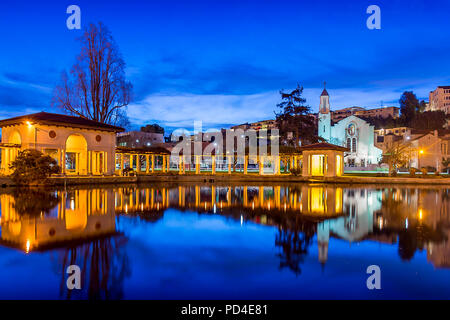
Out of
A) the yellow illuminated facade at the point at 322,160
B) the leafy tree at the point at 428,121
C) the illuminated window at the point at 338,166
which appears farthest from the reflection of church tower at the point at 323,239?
the leafy tree at the point at 428,121

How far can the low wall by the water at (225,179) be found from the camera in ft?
72.2

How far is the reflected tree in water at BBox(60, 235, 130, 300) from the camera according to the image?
432 centimetres

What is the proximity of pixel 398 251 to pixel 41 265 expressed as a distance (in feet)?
22.2

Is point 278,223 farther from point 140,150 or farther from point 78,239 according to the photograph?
point 140,150

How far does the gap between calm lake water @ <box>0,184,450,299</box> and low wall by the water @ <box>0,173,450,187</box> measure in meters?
11.5

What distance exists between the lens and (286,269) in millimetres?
5332

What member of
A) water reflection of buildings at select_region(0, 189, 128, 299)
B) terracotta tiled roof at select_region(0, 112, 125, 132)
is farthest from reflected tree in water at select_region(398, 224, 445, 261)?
terracotta tiled roof at select_region(0, 112, 125, 132)

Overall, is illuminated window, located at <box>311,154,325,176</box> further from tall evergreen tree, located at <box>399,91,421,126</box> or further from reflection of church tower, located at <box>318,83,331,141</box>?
tall evergreen tree, located at <box>399,91,421,126</box>

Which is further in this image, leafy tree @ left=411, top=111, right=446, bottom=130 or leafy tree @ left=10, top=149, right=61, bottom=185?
leafy tree @ left=411, top=111, right=446, bottom=130

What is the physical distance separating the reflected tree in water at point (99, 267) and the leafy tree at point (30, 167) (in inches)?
621

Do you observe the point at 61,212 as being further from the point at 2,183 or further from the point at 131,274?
the point at 2,183

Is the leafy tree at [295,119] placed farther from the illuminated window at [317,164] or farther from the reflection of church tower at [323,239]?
the reflection of church tower at [323,239]

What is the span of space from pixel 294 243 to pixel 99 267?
401 cm

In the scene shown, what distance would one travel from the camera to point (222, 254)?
20.7 feet
